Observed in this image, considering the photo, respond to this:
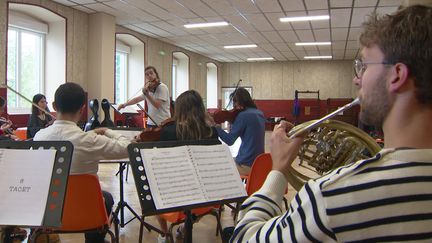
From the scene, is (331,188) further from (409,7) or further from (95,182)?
(95,182)

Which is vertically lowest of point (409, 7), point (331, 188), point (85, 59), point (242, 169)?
Answer: point (242, 169)

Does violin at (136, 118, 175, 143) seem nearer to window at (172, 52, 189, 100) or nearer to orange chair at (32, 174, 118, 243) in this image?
orange chair at (32, 174, 118, 243)

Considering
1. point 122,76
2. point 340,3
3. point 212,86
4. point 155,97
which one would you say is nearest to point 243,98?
point 155,97

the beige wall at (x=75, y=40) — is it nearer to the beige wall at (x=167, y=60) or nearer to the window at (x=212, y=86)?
the beige wall at (x=167, y=60)

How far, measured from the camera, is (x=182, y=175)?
1672 mm

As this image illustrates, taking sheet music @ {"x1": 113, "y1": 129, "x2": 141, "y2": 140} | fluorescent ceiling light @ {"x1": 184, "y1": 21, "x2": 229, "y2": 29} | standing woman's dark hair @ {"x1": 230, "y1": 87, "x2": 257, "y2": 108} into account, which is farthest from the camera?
fluorescent ceiling light @ {"x1": 184, "y1": 21, "x2": 229, "y2": 29}

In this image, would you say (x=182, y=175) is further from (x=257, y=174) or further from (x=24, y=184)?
(x=257, y=174)

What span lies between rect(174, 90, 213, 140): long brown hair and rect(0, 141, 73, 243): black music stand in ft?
3.82

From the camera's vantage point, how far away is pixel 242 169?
11.3 feet

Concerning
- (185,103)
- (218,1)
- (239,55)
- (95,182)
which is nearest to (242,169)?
(185,103)

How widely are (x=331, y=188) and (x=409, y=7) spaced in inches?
16.3

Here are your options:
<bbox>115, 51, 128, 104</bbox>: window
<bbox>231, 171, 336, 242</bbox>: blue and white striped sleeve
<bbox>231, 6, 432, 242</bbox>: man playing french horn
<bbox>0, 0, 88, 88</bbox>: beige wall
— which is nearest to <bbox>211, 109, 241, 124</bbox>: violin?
<bbox>231, 171, 336, 242</bbox>: blue and white striped sleeve

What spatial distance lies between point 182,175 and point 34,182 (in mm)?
619

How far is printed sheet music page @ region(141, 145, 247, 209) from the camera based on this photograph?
5.27ft
